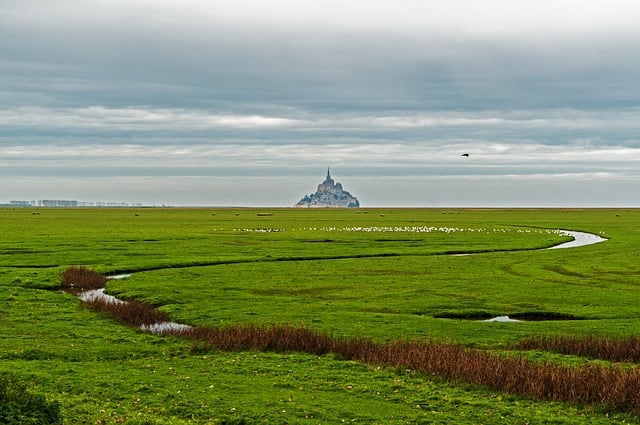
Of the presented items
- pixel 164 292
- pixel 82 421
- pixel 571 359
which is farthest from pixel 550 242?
pixel 82 421

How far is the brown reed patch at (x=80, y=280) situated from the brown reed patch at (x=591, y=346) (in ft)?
94.7

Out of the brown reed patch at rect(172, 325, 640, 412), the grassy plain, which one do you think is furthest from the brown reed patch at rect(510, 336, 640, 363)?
the brown reed patch at rect(172, 325, 640, 412)

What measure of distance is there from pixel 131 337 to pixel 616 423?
1826 cm

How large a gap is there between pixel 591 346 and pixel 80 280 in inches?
1367

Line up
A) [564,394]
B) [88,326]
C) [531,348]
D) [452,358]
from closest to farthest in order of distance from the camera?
[564,394], [452,358], [531,348], [88,326]

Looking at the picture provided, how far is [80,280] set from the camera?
46.9 metres

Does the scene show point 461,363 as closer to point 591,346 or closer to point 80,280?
point 591,346

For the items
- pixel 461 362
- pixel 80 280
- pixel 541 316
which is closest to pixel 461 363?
pixel 461 362

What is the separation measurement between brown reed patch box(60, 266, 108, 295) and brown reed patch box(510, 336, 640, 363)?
28860 millimetres

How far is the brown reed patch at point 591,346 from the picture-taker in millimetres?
24078

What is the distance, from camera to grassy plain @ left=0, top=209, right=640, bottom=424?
17.6 m

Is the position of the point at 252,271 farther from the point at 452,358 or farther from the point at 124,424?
the point at 124,424

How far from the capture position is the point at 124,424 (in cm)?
1605

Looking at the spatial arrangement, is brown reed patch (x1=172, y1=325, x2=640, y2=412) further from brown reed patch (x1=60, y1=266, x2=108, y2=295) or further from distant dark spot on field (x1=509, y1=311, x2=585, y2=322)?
brown reed patch (x1=60, y1=266, x2=108, y2=295)
